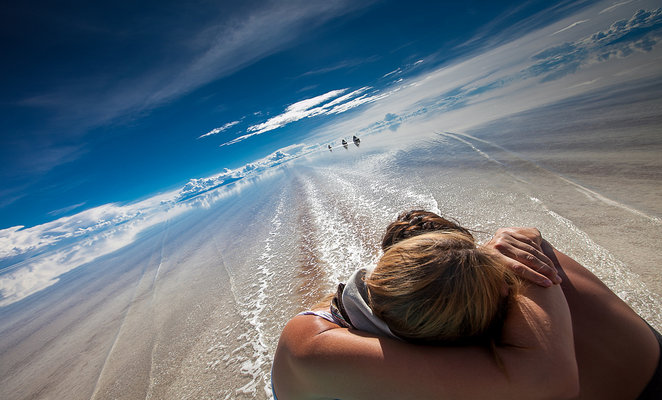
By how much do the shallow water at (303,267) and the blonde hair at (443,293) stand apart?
3232 millimetres

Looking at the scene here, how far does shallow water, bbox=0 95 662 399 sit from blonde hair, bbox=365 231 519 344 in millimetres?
3232

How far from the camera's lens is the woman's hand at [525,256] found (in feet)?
4.07

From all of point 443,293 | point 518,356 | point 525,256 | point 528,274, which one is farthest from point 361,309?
point 525,256

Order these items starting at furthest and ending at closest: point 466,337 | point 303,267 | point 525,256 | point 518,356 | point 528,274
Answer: point 303,267 < point 525,256 < point 528,274 < point 466,337 < point 518,356

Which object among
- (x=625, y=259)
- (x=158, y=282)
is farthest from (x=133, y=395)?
(x=625, y=259)

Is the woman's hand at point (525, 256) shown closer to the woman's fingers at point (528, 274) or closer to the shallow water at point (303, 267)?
the woman's fingers at point (528, 274)

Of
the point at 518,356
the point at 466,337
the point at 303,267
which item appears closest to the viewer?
the point at 518,356

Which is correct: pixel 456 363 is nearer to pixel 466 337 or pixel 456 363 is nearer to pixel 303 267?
pixel 466 337

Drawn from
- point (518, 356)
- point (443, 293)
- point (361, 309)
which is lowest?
point (518, 356)

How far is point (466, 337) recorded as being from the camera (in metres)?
1.08

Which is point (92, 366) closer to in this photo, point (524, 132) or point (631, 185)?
point (631, 185)

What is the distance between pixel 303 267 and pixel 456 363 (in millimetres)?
5462

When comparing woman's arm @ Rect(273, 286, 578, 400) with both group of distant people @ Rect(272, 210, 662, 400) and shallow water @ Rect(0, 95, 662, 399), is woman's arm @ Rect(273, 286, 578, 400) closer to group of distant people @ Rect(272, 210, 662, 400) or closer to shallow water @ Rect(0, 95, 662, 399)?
group of distant people @ Rect(272, 210, 662, 400)

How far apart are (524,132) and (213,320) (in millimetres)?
16764
